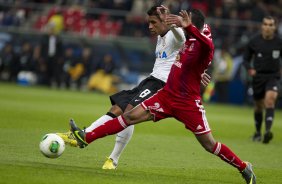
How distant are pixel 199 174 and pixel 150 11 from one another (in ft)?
8.23

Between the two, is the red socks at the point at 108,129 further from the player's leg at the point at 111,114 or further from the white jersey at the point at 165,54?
the white jersey at the point at 165,54

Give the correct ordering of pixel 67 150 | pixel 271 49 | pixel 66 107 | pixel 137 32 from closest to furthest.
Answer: pixel 67 150
pixel 271 49
pixel 66 107
pixel 137 32

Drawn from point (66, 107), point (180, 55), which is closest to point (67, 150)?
point (180, 55)

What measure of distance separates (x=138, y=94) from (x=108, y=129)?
3.77 feet

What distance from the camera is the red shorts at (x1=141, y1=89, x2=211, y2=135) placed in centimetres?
1002

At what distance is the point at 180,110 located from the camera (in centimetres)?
1005

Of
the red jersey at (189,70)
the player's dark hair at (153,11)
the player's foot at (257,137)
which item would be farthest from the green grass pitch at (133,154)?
the player's dark hair at (153,11)

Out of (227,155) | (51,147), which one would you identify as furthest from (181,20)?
(51,147)

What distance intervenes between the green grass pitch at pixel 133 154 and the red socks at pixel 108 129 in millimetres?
494

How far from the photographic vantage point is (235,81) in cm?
3161

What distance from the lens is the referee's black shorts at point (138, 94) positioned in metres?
10.9

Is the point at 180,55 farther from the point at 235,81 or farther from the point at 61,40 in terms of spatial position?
the point at 61,40

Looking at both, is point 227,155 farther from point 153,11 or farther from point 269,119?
point 269,119

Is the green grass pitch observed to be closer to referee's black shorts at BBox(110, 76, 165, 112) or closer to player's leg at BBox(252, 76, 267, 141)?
player's leg at BBox(252, 76, 267, 141)
